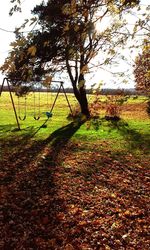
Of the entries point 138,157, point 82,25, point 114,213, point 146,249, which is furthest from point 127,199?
point 82,25

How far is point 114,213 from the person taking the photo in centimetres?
720

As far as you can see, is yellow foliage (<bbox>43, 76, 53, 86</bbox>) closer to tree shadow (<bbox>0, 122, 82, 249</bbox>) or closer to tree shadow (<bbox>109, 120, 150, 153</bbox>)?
tree shadow (<bbox>0, 122, 82, 249</bbox>)

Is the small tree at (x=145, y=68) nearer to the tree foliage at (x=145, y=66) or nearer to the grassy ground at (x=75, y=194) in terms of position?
the tree foliage at (x=145, y=66)

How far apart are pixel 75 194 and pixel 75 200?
0.33 m

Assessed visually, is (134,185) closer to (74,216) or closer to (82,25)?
(74,216)

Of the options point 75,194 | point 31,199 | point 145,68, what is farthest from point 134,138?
point 31,199

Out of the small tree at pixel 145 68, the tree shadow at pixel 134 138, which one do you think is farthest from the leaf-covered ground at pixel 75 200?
the small tree at pixel 145 68

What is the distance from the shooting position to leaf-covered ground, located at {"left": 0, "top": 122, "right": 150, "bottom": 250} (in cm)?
621

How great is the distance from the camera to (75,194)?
26.6ft

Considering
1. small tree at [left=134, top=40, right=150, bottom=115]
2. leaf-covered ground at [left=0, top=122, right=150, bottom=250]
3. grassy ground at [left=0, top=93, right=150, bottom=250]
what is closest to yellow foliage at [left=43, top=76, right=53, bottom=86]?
small tree at [left=134, top=40, right=150, bottom=115]

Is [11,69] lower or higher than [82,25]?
lower

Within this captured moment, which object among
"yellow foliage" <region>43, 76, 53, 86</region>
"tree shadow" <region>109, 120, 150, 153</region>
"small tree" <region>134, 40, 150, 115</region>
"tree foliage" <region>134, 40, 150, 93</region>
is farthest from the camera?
"tree shadow" <region>109, 120, 150, 153</region>

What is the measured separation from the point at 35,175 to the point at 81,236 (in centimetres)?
340

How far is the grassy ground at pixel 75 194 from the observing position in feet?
20.5
